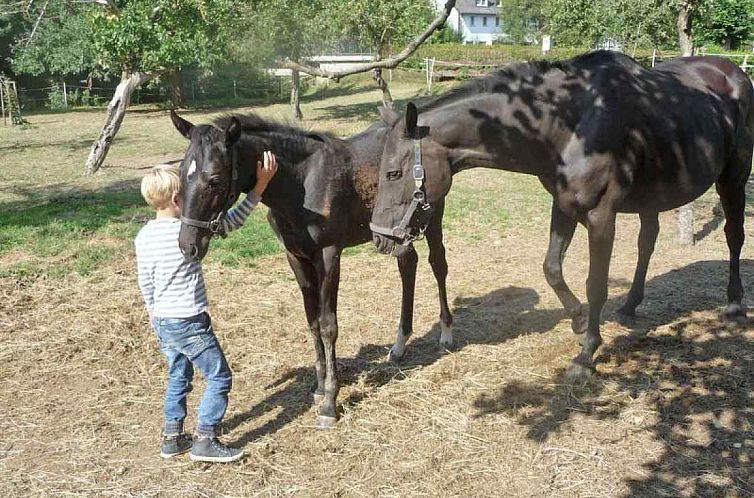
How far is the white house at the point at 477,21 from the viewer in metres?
75.1

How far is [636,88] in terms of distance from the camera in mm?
4375

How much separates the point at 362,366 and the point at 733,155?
11.7 ft

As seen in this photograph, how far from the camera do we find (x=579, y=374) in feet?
14.4

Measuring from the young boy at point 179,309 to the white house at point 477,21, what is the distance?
249 feet

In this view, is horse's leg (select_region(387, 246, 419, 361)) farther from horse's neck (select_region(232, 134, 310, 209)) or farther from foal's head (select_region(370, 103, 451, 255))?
horse's neck (select_region(232, 134, 310, 209))

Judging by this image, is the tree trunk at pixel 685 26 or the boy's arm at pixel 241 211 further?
the tree trunk at pixel 685 26

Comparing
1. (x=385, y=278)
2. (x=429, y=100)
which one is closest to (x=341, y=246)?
(x=429, y=100)

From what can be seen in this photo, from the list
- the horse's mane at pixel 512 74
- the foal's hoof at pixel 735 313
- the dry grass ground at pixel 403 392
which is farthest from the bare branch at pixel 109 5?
the foal's hoof at pixel 735 313

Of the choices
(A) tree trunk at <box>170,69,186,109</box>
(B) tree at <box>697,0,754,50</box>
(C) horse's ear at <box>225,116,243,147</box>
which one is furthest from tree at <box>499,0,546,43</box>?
(C) horse's ear at <box>225,116,243,147</box>

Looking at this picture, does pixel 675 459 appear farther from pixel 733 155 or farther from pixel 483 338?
pixel 733 155

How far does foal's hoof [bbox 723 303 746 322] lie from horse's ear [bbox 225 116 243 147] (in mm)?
4470

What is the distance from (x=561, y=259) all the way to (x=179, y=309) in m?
3.01

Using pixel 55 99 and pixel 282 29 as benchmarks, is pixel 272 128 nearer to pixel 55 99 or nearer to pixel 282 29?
pixel 282 29

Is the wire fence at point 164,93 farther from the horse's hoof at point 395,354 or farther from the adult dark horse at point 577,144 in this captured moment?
the adult dark horse at point 577,144
